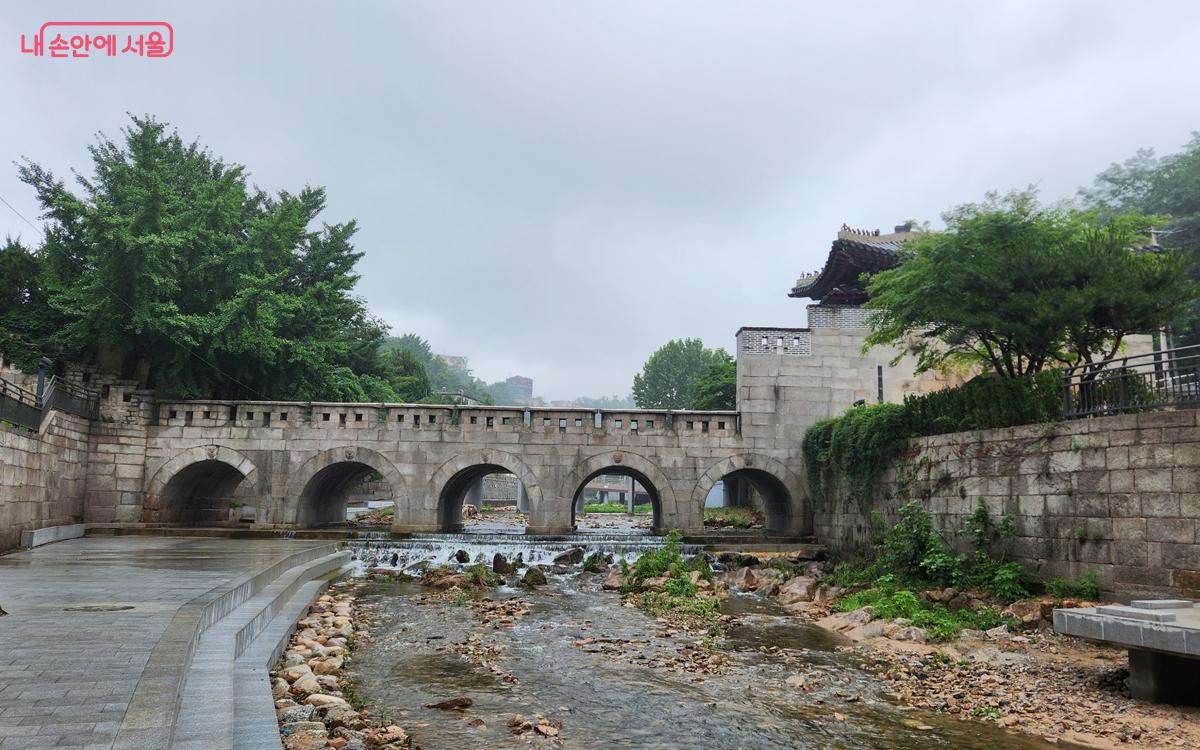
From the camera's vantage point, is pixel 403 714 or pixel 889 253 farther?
pixel 889 253

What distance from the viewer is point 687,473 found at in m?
23.0

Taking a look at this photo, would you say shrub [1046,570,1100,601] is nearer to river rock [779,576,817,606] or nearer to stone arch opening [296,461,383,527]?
river rock [779,576,817,606]

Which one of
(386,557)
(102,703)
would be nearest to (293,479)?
(386,557)

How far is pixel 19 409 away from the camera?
1655cm

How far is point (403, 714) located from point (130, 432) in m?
19.2

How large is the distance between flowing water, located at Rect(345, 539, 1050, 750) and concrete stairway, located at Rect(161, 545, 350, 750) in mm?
1145

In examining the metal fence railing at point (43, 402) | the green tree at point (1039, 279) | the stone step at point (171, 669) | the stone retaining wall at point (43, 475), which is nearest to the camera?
the stone step at point (171, 669)

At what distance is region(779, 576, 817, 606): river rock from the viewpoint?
583 inches

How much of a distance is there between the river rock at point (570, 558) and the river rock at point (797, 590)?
220 inches

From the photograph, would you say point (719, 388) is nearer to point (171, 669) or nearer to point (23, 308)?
point (23, 308)

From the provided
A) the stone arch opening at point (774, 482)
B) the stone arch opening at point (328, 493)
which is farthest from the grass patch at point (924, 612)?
the stone arch opening at point (328, 493)

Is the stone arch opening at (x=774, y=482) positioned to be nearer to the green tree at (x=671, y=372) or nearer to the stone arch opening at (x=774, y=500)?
the stone arch opening at (x=774, y=500)

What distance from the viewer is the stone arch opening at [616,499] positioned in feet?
77.5

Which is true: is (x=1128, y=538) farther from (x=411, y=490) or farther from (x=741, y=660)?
(x=411, y=490)
